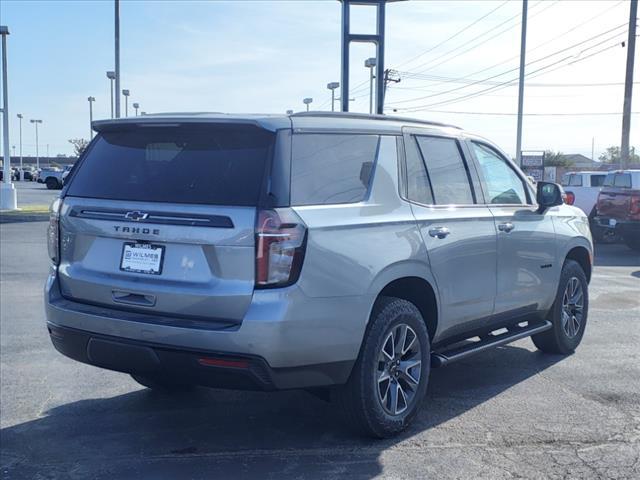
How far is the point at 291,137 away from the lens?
168 inches

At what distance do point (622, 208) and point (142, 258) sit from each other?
15.2 metres

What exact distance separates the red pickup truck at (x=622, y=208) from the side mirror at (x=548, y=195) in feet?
38.1

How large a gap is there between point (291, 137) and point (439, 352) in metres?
2.06

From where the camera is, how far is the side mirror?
646 cm

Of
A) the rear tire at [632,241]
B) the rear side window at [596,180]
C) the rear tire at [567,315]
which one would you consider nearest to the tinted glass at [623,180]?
the rear tire at [632,241]

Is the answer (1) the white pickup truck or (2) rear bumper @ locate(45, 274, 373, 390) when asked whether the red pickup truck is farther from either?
(2) rear bumper @ locate(45, 274, 373, 390)

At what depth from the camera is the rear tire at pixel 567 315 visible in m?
6.79

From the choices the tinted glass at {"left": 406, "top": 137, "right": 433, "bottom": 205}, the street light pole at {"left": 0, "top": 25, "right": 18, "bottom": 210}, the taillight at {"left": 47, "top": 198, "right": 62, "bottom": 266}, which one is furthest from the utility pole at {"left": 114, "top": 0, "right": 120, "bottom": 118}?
the tinted glass at {"left": 406, "top": 137, "right": 433, "bottom": 205}

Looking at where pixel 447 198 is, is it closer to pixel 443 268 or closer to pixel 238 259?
pixel 443 268

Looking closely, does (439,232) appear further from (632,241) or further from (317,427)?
(632,241)

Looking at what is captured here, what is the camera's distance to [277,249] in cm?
401

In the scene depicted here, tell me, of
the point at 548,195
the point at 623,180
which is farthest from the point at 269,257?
the point at 623,180

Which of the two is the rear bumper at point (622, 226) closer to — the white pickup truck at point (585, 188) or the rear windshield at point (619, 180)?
the rear windshield at point (619, 180)

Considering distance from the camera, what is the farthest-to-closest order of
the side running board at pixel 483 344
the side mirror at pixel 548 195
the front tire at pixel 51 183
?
the front tire at pixel 51 183, the side mirror at pixel 548 195, the side running board at pixel 483 344
